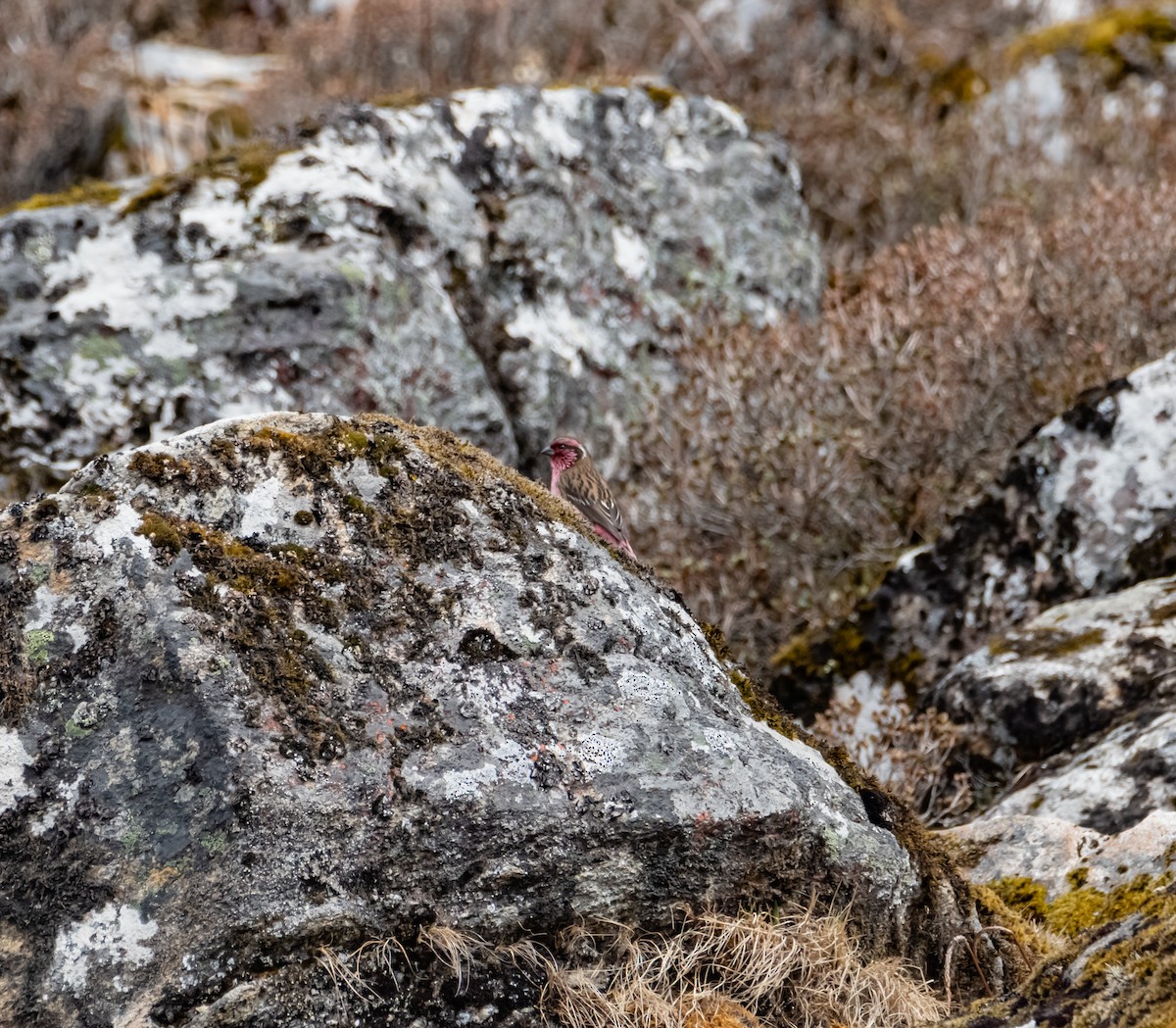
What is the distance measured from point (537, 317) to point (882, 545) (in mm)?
2852

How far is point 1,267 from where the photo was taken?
7281 millimetres

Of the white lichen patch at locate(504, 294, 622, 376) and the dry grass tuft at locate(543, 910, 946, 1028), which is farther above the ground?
the white lichen patch at locate(504, 294, 622, 376)

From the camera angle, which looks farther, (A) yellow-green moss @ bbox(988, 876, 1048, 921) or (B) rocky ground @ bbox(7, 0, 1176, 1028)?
(A) yellow-green moss @ bbox(988, 876, 1048, 921)

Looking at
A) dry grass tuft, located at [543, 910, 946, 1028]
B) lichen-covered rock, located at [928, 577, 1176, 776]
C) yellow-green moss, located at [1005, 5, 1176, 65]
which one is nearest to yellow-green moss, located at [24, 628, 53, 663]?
dry grass tuft, located at [543, 910, 946, 1028]

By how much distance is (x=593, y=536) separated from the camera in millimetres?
4129

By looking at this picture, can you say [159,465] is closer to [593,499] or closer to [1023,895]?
[593,499]

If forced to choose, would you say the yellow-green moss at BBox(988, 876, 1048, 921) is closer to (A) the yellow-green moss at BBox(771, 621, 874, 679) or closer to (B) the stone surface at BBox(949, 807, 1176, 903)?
(B) the stone surface at BBox(949, 807, 1176, 903)

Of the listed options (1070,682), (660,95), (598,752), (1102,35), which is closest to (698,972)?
(598,752)

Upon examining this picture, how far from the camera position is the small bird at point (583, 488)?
605 centimetres

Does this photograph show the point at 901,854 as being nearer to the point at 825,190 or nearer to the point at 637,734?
the point at 637,734

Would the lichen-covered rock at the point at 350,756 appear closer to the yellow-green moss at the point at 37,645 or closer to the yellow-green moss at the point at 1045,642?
the yellow-green moss at the point at 37,645

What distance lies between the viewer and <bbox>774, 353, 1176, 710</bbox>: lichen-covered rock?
620 cm

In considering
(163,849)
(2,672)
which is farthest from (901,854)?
(2,672)

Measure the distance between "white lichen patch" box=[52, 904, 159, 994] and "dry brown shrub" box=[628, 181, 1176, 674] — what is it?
445 centimetres
